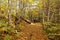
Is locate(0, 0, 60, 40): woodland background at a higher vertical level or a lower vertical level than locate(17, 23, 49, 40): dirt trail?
higher

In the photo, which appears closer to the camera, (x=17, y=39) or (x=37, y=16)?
(x=17, y=39)

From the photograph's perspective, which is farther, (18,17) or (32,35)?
(18,17)

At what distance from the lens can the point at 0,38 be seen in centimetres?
1100

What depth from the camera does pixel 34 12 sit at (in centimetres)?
4166

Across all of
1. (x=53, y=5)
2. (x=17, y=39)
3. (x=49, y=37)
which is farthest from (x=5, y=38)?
(x=53, y=5)

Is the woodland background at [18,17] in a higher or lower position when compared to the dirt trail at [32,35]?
higher

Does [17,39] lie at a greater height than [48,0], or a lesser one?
lesser

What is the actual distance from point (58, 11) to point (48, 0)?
3.73 m

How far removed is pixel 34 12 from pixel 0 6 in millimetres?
24633

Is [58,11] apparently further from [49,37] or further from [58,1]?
[49,37]

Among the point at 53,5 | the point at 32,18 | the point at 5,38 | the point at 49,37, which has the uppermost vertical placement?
the point at 53,5

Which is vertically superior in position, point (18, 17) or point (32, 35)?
point (18, 17)

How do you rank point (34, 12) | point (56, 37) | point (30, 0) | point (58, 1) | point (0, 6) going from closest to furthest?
point (56, 37), point (0, 6), point (58, 1), point (30, 0), point (34, 12)

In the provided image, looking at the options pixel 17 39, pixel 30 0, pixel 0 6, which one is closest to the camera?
pixel 17 39
